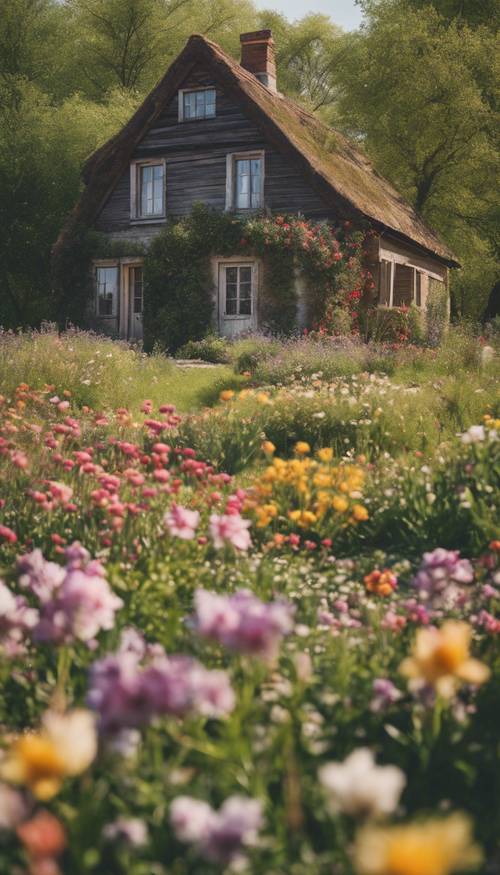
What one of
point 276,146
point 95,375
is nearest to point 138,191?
point 276,146

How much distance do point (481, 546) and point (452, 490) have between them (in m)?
0.53

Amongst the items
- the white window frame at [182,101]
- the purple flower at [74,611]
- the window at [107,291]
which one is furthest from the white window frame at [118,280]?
→ the purple flower at [74,611]

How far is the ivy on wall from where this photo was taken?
18422mm

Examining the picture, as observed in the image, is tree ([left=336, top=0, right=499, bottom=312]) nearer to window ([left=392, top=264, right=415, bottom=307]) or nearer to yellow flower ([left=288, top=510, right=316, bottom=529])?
window ([left=392, top=264, right=415, bottom=307])

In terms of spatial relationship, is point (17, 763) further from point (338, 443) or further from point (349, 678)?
point (338, 443)

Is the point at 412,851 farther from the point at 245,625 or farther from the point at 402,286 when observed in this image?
the point at 402,286

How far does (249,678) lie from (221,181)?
18.7 metres

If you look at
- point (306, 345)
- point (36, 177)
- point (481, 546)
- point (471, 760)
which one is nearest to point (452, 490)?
point (481, 546)

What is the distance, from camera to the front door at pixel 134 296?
21.1 m

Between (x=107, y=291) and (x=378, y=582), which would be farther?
(x=107, y=291)

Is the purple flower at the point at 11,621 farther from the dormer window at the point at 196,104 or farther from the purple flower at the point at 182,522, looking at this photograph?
the dormer window at the point at 196,104

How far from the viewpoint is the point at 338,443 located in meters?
7.70

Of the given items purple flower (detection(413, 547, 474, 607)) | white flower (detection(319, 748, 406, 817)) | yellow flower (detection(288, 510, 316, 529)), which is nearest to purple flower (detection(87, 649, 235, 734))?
white flower (detection(319, 748, 406, 817))

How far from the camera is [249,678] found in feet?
7.44
